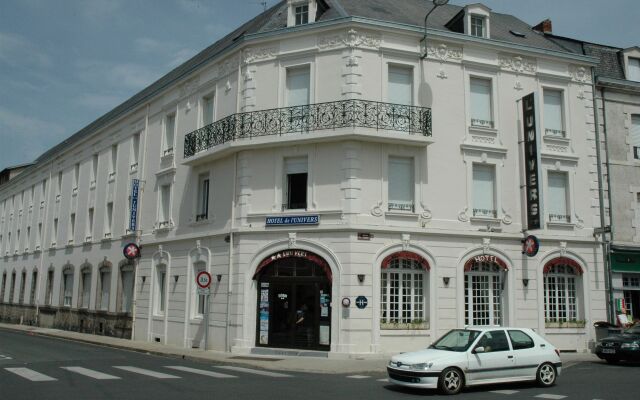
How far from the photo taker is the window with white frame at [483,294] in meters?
19.0

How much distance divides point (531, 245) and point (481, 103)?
5055 mm

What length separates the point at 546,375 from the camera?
12.4 metres

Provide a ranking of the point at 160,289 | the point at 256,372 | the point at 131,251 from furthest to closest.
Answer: the point at 131,251 → the point at 160,289 → the point at 256,372

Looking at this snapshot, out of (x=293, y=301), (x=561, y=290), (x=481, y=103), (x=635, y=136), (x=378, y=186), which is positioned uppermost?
(x=481, y=103)

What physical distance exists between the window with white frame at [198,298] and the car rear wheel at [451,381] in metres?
11.7

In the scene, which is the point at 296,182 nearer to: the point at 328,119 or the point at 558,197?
the point at 328,119

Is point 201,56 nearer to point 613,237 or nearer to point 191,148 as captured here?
point 191,148

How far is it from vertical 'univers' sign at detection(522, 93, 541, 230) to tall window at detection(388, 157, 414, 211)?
4.06 meters

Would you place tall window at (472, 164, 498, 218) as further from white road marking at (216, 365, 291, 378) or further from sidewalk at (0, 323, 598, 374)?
white road marking at (216, 365, 291, 378)

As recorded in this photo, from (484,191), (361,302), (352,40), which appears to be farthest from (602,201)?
(352,40)

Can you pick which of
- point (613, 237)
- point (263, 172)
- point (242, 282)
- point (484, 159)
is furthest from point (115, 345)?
point (613, 237)

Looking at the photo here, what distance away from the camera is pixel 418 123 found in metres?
18.7

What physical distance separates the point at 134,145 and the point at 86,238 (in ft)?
22.6

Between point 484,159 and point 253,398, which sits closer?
point 253,398
